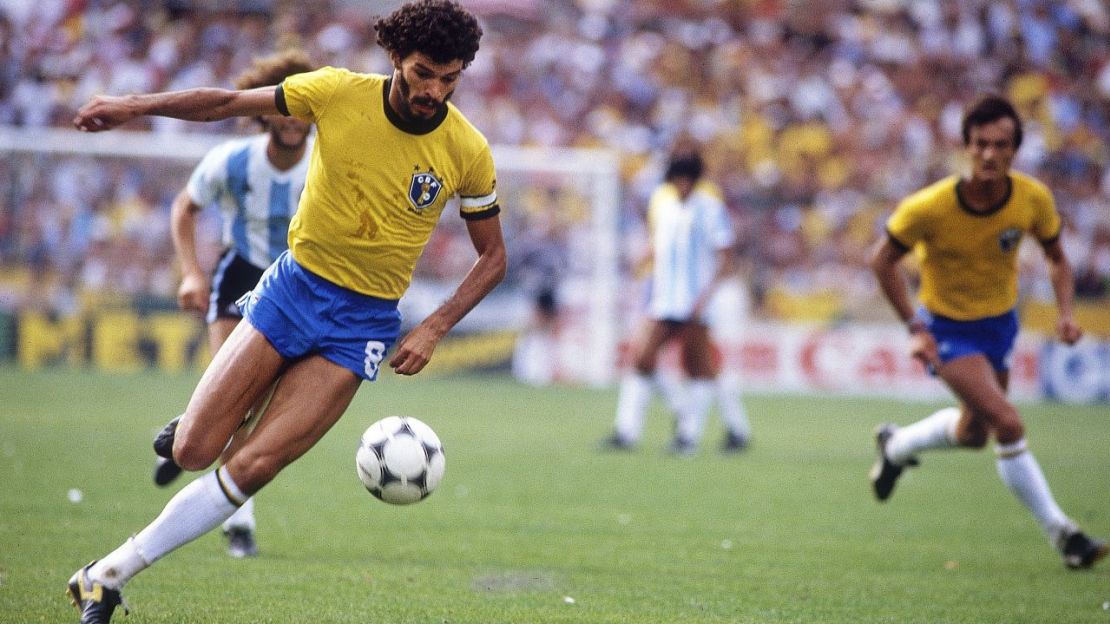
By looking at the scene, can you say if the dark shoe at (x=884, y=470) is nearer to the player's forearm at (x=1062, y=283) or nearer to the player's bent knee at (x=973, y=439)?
the player's bent knee at (x=973, y=439)

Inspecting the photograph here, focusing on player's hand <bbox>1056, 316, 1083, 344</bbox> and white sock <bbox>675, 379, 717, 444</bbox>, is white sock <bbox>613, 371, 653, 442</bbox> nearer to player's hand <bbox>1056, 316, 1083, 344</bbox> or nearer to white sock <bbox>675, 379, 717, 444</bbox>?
white sock <bbox>675, 379, 717, 444</bbox>

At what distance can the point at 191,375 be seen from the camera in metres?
20.1

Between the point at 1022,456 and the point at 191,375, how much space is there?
14.8 m

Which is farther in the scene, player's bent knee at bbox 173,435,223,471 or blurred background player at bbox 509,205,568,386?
blurred background player at bbox 509,205,568,386

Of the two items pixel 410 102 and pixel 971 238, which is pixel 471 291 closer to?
pixel 410 102

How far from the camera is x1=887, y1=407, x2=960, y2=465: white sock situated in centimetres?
852

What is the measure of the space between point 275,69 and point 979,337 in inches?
179

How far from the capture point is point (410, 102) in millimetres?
5301

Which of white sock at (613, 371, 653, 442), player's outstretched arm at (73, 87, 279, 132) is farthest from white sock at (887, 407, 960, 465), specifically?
player's outstretched arm at (73, 87, 279, 132)

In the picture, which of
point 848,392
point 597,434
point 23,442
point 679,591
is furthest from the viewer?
point 848,392

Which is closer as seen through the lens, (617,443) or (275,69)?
(275,69)

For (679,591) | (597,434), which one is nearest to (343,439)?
(597,434)

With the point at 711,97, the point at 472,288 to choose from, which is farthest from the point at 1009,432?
the point at 711,97

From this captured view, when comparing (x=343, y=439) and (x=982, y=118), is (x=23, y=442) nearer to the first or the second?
(x=343, y=439)
